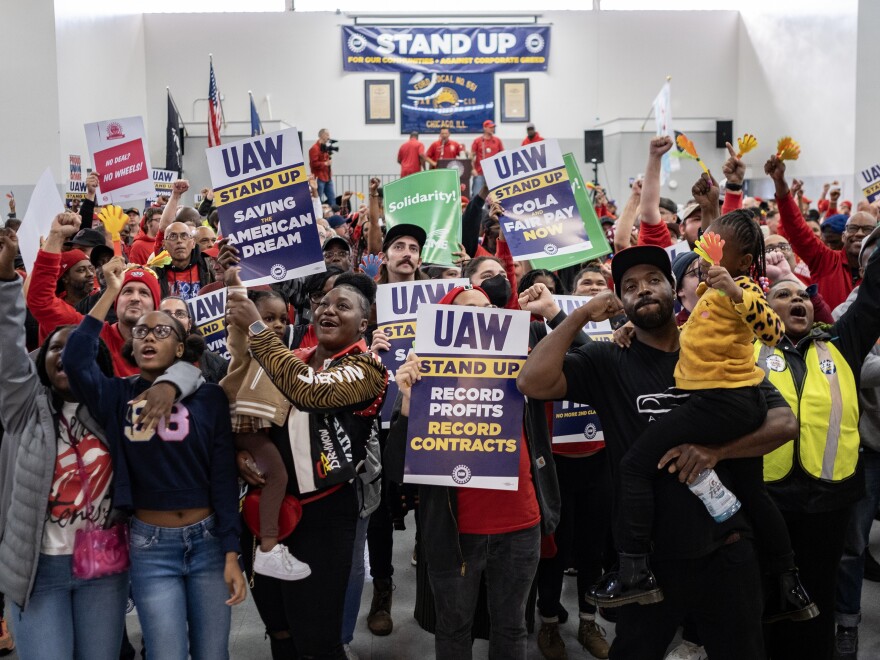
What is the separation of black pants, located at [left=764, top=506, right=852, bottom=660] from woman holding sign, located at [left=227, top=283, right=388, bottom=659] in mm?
1809

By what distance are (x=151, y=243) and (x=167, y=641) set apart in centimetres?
561

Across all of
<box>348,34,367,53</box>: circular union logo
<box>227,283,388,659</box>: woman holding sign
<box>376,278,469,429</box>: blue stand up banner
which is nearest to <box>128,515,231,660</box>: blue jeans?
<box>227,283,388,659</box>: woman holding sign

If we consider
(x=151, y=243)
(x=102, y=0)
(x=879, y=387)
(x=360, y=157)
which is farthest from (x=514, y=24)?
(x=879, y=387)

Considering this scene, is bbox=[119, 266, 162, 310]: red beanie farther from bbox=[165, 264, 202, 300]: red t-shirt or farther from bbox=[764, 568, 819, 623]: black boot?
bbox=[764, 568, 819, 623]: black boot

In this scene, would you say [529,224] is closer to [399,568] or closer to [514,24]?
[399,568]

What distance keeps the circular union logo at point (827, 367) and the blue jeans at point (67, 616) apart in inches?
115

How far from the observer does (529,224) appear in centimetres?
609

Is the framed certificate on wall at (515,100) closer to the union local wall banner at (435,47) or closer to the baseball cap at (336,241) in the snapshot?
the union local wall banner at (435,47)

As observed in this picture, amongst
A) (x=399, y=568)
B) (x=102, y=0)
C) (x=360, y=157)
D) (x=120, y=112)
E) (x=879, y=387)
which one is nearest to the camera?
(x=879, y=387)

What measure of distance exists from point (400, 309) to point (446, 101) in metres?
18.4

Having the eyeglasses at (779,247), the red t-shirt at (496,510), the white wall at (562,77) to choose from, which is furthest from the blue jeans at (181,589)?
the white wall at (562,77)


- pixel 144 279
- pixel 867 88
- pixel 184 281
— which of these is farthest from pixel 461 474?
pixel 867 88

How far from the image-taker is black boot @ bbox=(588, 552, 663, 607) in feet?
10.2

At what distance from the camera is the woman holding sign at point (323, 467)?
346cm
